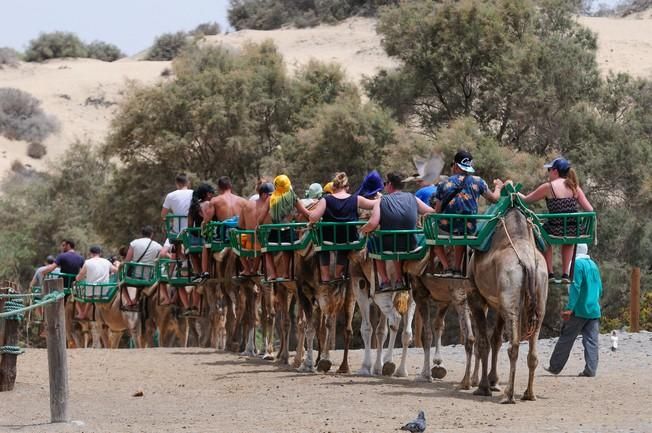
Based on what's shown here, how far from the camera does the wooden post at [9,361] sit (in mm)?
16328

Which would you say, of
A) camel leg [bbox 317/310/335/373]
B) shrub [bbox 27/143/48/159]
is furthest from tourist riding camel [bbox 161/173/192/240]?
shrub [bbox 27/143/48/159]

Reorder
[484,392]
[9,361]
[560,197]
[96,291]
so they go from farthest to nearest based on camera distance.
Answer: [96,291] < [9,361] < [560,197] < [484,392]

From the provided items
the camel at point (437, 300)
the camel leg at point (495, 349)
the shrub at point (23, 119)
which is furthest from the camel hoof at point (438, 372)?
the shrub at point (23, 119)

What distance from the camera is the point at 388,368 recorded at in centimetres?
1758

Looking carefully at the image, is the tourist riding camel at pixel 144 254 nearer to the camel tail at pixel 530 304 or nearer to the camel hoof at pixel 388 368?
the camel hoof at pixel 388 368

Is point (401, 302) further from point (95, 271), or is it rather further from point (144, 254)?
point (95, 271)

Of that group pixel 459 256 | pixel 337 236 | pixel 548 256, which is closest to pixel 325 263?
pixel 337 236

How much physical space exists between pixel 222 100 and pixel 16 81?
43.5 m

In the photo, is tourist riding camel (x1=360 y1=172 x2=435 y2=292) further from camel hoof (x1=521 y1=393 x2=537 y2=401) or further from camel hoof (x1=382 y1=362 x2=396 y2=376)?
camel hoof (x1=521 y1=393 x2=537 y2=401)

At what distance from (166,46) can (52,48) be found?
7.84 metres

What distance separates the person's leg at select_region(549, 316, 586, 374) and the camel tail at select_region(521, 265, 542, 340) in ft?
10.6

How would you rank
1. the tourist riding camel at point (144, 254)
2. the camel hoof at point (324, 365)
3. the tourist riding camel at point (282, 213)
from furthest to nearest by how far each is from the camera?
1. the tourist riding camel at point (144, 254)
2. the tourist riding camel at point (282, 213)
3. the camel hoof at point (324, 365)

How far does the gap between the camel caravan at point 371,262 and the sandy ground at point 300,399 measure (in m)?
0.69

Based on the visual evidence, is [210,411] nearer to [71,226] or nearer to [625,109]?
[625,109]
